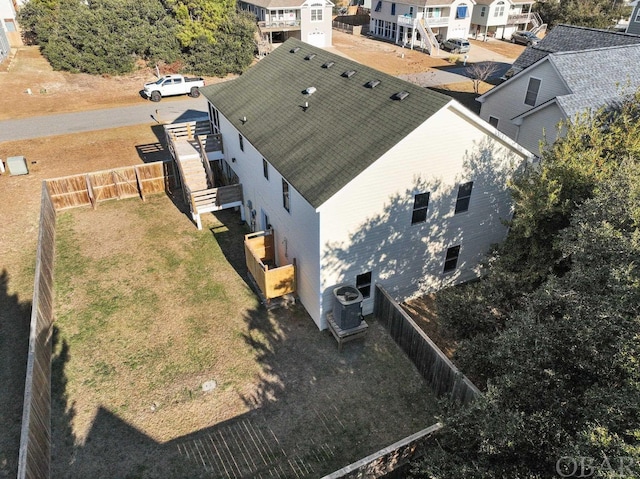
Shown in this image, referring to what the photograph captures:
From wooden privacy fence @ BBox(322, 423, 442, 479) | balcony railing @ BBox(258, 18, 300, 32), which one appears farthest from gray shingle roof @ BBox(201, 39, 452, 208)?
balcony railing @ BBox(258, 18, 300, 32)

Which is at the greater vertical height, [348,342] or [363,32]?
[363,32]

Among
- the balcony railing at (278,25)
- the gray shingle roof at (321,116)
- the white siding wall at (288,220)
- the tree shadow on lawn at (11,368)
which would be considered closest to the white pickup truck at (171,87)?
the balcony railing at (278,25)

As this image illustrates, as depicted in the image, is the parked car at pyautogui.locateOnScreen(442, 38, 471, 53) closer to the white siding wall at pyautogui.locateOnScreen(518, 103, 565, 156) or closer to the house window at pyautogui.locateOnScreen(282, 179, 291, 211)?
the white siding wall at pyautogui.locateOnScreen(518, 103, 565, 156)

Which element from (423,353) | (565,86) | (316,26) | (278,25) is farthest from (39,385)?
(316,26)

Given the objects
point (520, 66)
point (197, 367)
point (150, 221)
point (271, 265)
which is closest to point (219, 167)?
point (150, 221)

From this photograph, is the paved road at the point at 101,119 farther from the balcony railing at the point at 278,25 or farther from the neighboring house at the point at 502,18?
the neighboring house at the point at 502,18

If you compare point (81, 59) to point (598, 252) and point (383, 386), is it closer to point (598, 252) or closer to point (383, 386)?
point (383, 386)
